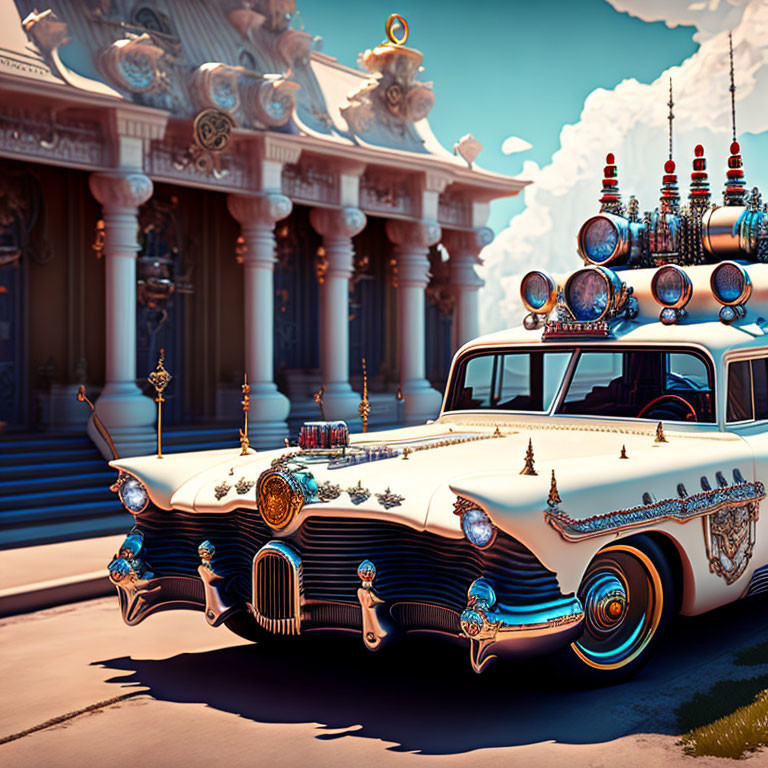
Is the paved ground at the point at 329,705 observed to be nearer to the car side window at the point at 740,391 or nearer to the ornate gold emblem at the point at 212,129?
the car side window at the point at 740,391

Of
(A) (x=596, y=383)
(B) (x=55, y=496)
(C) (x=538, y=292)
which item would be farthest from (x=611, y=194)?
→ (B) (x=55, y=496)

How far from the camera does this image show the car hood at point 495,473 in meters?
4.21

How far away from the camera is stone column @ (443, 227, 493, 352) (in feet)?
61.1

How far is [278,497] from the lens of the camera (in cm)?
462

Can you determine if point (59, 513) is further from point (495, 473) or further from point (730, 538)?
point (730, 538)

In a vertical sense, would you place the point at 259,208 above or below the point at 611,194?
above

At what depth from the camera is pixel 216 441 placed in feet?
44.7

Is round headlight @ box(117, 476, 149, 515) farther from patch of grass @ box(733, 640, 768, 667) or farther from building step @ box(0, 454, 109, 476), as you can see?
building step @ box(0, 454, 109, 476)

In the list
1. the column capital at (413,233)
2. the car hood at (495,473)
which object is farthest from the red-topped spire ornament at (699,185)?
the column capital at (413,233)

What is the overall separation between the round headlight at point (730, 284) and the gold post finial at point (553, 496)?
7.87 feet

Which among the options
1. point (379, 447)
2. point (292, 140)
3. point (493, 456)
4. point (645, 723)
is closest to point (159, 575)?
point (379, 447)

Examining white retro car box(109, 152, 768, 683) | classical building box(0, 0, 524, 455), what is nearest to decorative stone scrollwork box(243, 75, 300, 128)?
classical building box(0, 0, 524, 455)

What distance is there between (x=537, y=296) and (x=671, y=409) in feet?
4.03

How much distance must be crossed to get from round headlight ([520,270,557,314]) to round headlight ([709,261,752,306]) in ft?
3.21
